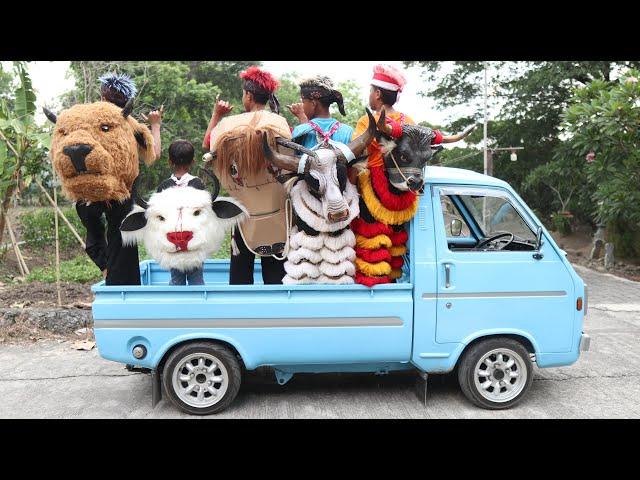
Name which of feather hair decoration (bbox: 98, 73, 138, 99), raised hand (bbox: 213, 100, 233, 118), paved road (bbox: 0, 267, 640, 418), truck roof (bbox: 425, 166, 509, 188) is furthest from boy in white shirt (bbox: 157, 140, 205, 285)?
truck roof (bbox: 425, 166, 509, 188)

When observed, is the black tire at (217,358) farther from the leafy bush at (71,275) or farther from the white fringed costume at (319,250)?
the leafy bush at (71,275)

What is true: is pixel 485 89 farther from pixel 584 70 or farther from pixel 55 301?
pixel 55 301

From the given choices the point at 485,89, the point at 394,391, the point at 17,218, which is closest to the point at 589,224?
the point at 485,89

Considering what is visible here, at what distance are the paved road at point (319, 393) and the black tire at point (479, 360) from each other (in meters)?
0.08

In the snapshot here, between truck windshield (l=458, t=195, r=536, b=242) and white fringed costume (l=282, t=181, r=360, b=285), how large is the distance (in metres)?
1.16

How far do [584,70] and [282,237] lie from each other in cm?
1274

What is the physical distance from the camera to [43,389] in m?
5.13

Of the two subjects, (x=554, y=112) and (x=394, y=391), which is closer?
(x=394, y=391)

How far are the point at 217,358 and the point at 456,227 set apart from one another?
246 cm

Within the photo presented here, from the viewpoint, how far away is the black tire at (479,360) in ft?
14.5

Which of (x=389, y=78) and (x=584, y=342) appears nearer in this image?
(x=389, y=78)

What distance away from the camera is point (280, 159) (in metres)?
4.09

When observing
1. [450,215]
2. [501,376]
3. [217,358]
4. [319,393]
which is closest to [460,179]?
[450,215]

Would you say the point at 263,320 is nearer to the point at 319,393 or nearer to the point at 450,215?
the point at 319,393
